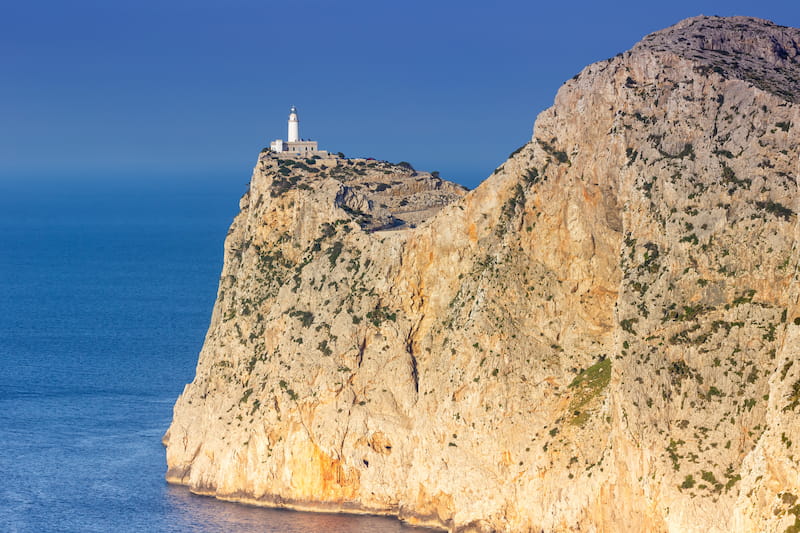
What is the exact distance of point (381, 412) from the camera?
97.9 metres

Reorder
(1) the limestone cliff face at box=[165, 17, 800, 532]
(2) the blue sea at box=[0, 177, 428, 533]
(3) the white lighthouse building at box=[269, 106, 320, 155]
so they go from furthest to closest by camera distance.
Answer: (3) the white lighthouse building at box=[269, 106, 320, 155] < (2) the blue sea at box=[0, 177, 428, 533] < (1) the limestone cliff face at box=[165, 17, 800, 532]

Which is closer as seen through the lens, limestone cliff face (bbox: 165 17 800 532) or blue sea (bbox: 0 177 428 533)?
limestone cliff face (bbox: 165 17 800 532)

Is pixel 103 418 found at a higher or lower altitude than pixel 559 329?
lower

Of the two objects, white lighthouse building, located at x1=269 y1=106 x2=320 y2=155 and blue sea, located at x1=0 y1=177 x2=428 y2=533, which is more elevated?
white lighthouse building, located at x1=269 y1=106 x2=320 y2=155

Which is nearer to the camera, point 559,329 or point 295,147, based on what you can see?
point 559,329

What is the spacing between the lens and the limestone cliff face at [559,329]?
83.8 m

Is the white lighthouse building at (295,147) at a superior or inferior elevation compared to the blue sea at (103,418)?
superior

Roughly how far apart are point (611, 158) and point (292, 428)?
21564mm

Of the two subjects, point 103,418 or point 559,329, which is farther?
point 103,418

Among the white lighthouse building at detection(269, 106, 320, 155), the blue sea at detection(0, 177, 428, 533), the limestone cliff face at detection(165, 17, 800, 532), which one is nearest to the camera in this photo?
the limestone cliff face at detection(165, 17, 800, 532)

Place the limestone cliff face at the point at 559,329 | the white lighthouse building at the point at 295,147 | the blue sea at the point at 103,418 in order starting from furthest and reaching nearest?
the white lighthouse building at the point at 295,147 → the blue sea at the point at 103,418 → the limestone cliff face at the point at 559,329

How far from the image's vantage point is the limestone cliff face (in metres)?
83.8

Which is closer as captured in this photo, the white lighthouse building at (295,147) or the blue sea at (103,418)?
the blue sea at (103,418)

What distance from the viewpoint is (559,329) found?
95.1 meters
